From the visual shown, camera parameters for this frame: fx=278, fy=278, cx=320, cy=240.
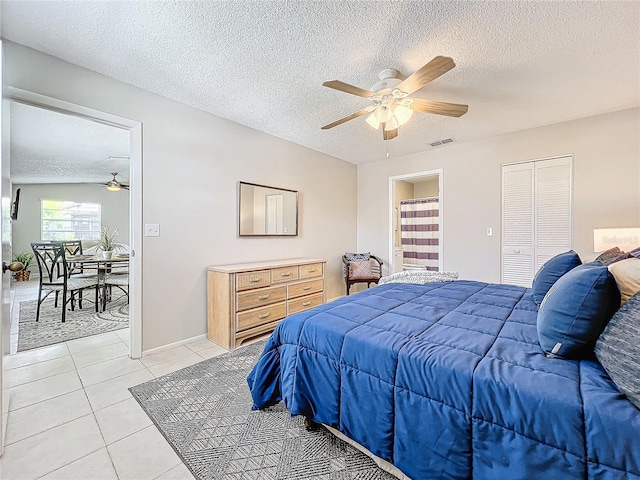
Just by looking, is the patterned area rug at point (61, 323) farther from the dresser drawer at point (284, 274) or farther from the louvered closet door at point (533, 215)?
the louvered closet door at point (533, 215)

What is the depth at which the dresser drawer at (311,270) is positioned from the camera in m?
3.51

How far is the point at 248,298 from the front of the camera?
2.86 meters

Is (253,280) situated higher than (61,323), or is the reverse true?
(253,280)

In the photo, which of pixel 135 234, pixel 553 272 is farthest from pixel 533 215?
pixel 135 234

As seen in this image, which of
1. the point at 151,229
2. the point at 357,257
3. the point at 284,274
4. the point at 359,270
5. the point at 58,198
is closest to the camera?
the point at 151,229

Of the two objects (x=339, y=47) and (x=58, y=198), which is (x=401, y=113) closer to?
(x=339, y=47)

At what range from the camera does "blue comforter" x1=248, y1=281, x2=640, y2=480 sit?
0.81 meters

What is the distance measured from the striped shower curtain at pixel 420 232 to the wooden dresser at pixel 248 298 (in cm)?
392

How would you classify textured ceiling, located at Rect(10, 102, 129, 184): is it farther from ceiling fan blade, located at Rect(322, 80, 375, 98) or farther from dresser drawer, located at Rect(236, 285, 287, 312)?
ceiling fan blade, located at Rect(322, 80, 375, 98)

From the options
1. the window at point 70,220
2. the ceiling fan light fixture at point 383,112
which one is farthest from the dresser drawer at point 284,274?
the window at point 70,220

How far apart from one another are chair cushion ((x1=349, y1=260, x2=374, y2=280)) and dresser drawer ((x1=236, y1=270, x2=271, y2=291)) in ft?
6.11

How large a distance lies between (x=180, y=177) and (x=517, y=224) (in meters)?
4.02

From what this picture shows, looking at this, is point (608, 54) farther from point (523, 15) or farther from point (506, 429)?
point (506, 429)

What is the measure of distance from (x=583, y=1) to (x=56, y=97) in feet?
11.6
